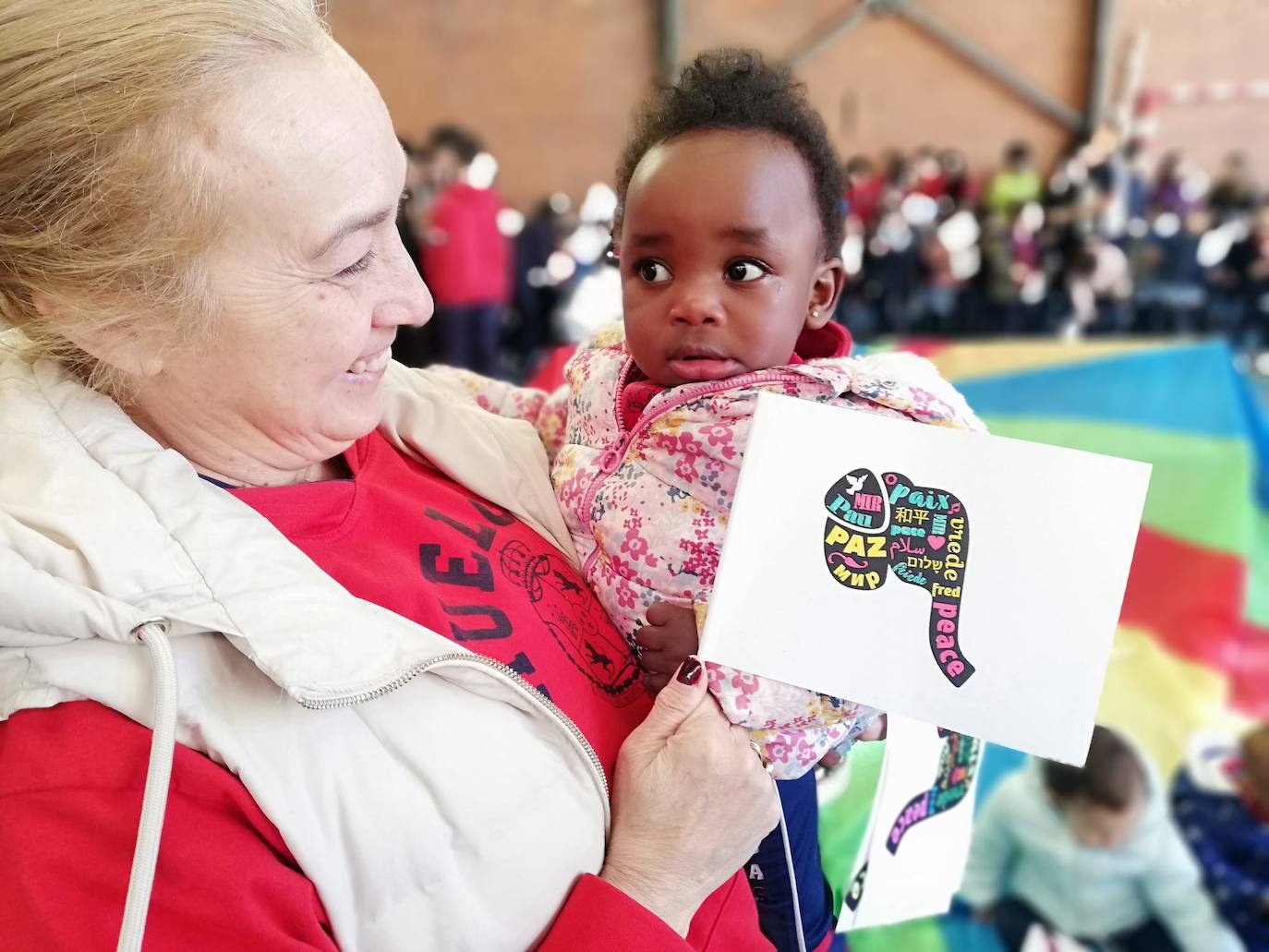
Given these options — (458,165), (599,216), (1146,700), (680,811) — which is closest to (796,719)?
(680,811)

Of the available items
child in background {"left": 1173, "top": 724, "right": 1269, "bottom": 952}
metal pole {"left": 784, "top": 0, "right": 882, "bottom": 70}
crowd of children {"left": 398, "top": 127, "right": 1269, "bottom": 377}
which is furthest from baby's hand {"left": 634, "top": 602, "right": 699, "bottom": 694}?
metal pole {"left": 784, "top": 0, "right": 882, "bottom": 70}

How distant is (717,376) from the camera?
4.33ft

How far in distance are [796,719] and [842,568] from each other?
24 centimetres

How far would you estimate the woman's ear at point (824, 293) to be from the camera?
1453mm

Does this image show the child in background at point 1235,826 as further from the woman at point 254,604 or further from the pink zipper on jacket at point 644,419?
the pink zipper on jacket at point 644,419

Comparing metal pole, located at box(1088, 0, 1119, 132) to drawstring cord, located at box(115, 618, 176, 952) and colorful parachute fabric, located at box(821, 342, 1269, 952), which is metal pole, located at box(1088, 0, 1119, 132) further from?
drawstring cord, located at box(115, 618, 176, 952)

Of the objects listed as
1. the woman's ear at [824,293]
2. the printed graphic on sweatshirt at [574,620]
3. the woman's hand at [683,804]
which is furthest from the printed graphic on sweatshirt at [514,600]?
the woman's ear at [824,293]

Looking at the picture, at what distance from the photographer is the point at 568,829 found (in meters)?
1.00

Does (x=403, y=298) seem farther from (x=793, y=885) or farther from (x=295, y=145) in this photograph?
(x=793, y=885)

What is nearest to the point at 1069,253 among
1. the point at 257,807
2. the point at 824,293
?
the point at 824,293

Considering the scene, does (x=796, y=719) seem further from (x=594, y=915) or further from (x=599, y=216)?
(x=599, y=216)

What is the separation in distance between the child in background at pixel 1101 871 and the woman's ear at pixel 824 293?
1485 millimetres

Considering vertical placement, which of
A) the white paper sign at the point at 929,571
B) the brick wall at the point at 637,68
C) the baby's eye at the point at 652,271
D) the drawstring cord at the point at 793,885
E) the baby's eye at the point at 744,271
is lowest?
the drawstring cord at the point at 793,885

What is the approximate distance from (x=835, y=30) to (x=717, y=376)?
977cm
